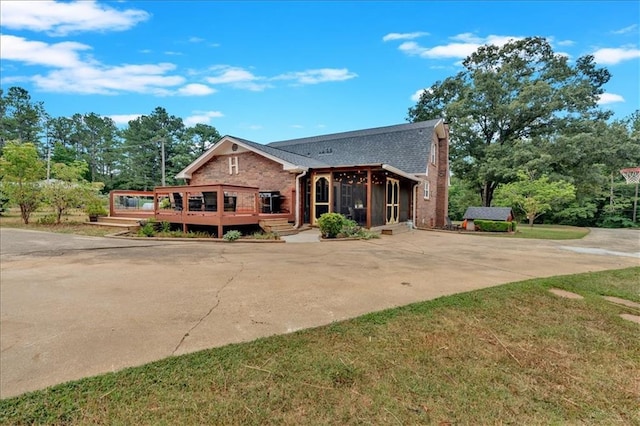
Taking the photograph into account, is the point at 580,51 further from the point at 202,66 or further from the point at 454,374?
the point at 454,374

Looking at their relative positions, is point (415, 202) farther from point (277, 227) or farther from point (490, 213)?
point (277, 227)

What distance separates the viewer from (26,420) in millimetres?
1752

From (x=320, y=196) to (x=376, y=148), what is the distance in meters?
6.22

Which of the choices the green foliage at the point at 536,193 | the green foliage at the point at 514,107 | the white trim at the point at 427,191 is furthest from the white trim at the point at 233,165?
the green foliage at the point at 514,107

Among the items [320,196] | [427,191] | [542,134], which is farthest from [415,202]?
[542,134]

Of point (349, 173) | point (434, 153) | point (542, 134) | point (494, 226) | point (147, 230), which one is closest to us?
point (147, 230)

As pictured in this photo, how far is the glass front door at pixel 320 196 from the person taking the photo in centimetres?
1292

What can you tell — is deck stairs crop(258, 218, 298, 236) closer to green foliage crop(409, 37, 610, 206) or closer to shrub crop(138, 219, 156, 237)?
shrub crop(138, 219, 156, 237)

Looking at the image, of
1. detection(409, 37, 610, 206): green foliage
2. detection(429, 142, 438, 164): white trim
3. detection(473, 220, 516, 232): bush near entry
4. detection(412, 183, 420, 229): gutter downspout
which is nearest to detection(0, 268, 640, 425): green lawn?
detection(473, 220, 516, 232): bush near entry

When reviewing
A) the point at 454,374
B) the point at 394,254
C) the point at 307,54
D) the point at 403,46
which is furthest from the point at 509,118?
the point at 454,374

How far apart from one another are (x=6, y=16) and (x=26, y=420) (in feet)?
40.3

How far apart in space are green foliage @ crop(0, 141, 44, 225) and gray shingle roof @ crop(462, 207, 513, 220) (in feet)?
70.0

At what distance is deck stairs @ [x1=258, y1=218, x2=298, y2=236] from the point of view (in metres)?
11.7

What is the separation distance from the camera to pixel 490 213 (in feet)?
49.7
